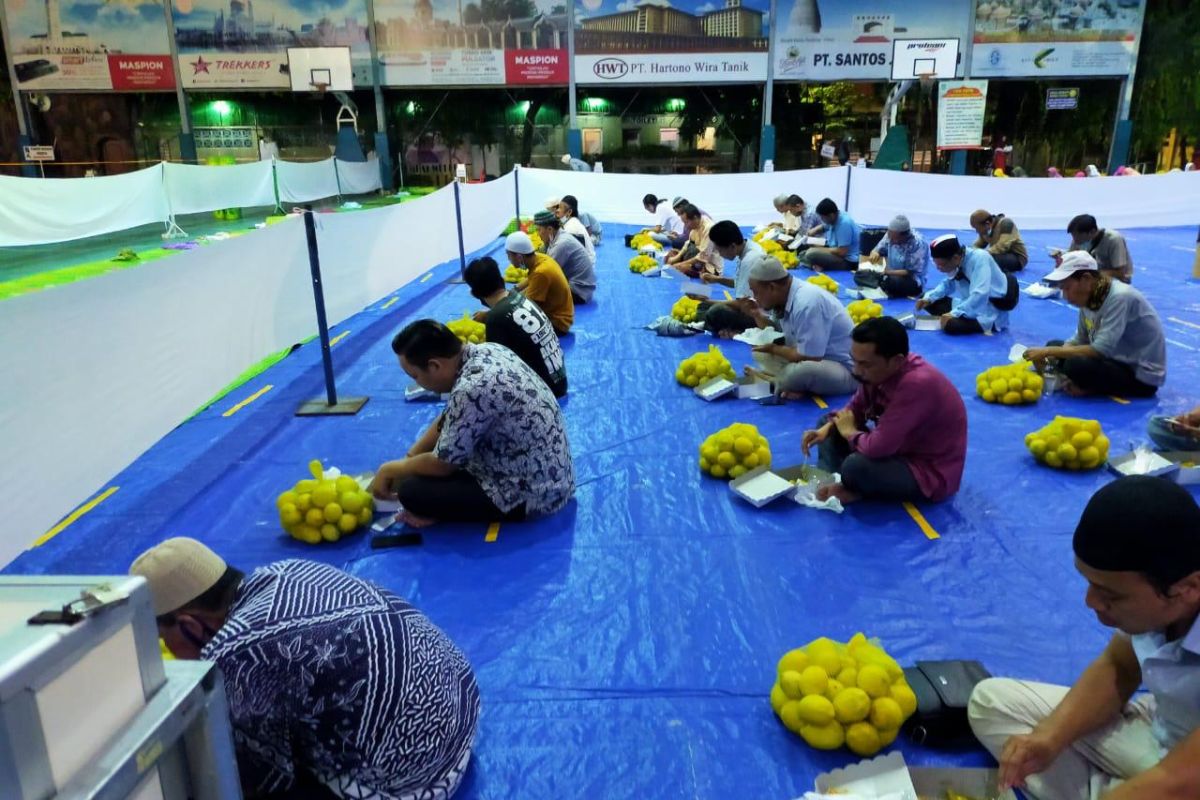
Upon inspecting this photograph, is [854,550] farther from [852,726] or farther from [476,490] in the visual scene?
[476,490]

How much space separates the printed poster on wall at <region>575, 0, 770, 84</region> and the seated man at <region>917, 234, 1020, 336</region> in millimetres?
15742

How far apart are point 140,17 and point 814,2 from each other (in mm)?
18708

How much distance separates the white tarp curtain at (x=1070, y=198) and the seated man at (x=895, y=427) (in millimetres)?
13317

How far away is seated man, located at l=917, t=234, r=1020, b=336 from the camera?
25.5 feet

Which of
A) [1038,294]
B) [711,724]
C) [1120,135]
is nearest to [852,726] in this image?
[711,724]

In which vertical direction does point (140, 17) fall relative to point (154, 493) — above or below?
above

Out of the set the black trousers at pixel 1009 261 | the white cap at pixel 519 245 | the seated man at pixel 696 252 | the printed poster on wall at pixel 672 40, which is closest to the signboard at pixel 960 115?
the printed poster on wall at pixel 672 40

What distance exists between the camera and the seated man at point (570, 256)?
926cm

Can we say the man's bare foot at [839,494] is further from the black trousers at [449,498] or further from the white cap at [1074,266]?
the white cap at [1074,266]

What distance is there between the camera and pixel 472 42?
2253 centimetres

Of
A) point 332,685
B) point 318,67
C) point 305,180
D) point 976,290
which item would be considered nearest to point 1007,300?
point 976,290

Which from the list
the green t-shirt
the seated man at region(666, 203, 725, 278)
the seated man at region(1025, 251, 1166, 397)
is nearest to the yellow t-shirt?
the green t-shirt

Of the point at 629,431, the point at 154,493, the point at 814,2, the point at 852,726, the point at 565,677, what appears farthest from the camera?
the point at 814,2

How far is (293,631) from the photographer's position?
6.37ft
